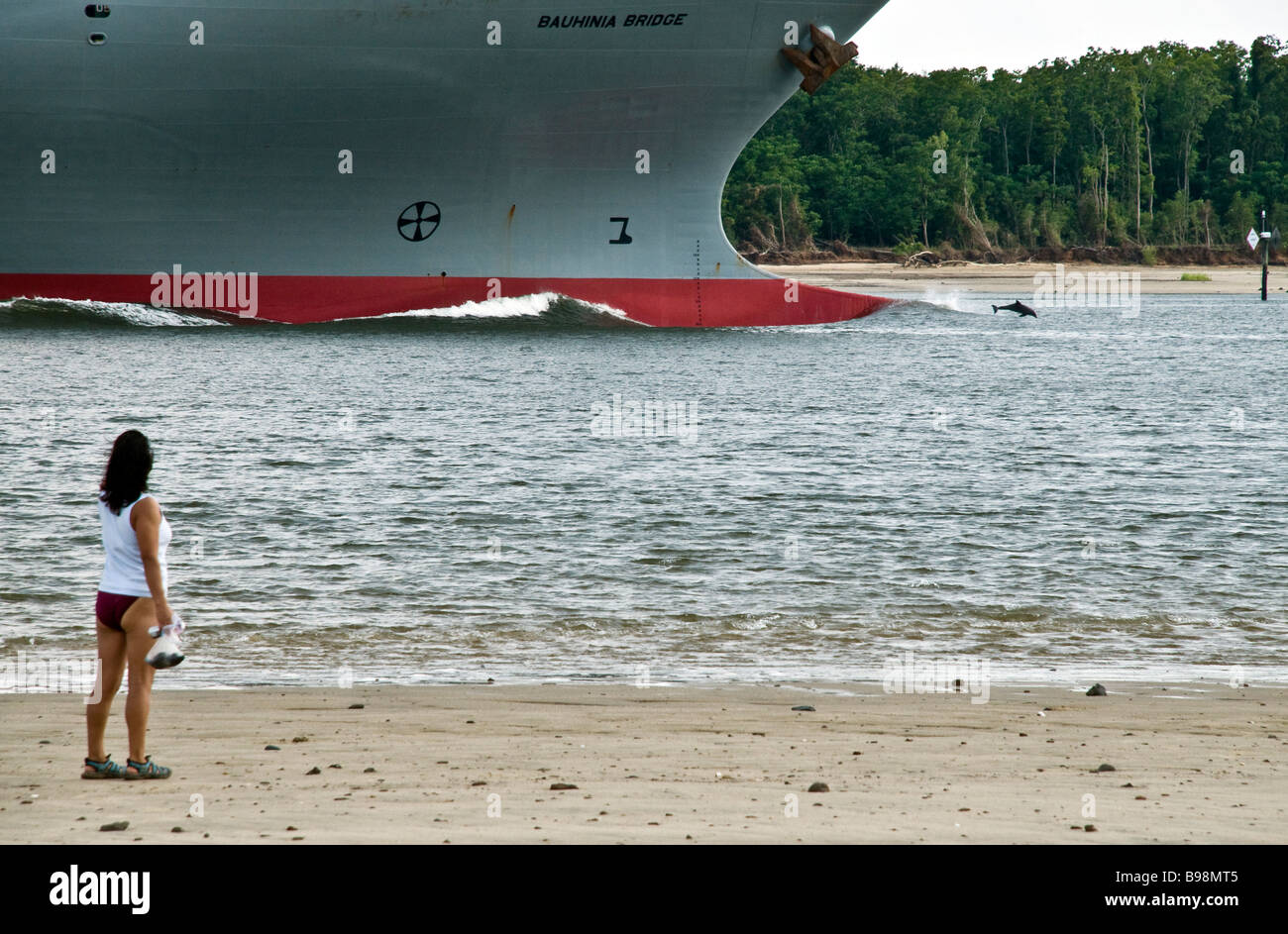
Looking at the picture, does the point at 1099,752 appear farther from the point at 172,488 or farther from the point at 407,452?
the point at 407,452

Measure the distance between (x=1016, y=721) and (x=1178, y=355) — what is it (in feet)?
113

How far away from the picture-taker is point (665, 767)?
5.68 m

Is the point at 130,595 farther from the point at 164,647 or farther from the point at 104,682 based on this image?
the point at 104,682

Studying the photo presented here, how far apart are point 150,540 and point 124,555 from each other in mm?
179

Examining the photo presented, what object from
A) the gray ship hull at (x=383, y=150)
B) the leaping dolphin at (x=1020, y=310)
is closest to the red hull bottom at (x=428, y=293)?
the gray ship hull at (x=383, y=150)

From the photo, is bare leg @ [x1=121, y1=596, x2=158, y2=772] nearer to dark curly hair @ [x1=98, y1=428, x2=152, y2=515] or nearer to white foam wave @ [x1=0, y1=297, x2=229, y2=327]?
dark curly hair @ [x1=98, y1=428, x2=152, y2=515]

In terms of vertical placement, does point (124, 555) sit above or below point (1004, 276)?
below

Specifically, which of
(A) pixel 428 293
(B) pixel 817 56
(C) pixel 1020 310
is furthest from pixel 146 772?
(C) pixel 1020 310

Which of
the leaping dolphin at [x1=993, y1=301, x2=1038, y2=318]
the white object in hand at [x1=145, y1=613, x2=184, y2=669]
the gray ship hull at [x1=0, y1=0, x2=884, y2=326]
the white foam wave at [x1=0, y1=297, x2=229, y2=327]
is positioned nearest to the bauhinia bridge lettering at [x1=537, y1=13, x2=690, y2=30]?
the gray ship hull at [x1=0, y1=0, x2=884, y2=326]

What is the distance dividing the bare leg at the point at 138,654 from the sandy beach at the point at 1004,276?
69.7 metres

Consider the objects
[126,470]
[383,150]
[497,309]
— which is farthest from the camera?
[497,309]

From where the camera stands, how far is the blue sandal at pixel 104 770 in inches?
214

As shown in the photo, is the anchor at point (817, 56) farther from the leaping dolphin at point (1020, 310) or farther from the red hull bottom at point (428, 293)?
the leaping dolphin at point (1020, 310)

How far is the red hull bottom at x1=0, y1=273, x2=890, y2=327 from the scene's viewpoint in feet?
100
